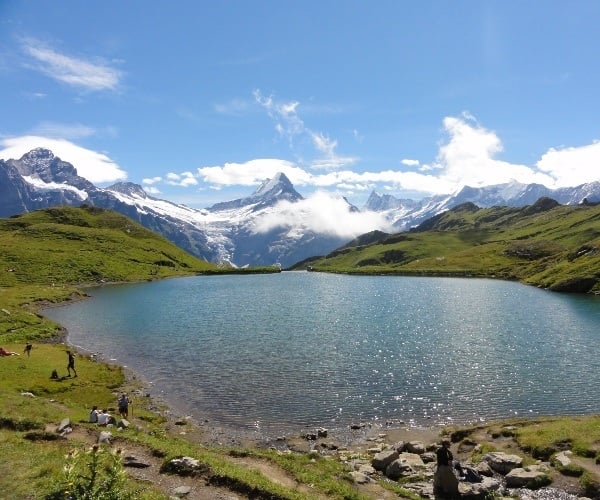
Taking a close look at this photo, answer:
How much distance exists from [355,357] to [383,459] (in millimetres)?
35580

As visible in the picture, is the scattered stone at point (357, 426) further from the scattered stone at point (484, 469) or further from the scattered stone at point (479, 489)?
the scattered stone at point (479, 489)

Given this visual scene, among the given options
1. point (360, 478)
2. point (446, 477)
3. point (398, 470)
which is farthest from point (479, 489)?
point (360, 478)

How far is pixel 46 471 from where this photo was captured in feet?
73.8

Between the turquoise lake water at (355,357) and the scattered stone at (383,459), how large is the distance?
11.0 m

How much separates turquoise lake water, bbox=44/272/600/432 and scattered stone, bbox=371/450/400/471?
431 inches

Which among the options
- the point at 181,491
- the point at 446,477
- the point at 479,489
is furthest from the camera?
the point at 479,489

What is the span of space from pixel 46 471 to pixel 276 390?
34990mm

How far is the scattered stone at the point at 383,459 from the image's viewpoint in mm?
34562

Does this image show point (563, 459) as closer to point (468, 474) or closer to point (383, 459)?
point (468, 474)

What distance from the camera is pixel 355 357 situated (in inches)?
2763

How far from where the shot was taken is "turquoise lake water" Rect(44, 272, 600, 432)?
5000 cm

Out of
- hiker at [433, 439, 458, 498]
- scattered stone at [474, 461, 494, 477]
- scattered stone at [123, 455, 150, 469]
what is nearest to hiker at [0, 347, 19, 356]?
scattered stone at [123, 455, 150, 469]

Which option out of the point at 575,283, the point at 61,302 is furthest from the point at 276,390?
the point at 575,283

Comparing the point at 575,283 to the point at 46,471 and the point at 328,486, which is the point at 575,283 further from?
the point at 46,471
